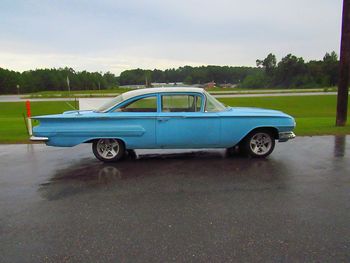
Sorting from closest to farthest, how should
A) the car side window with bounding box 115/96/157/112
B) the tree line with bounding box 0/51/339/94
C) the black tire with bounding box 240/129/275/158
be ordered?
the car side window with bounding box 115/96/157/112
the black tire with bounding box 240/129/275/158
the tree line with bounding box 0/51/339/94

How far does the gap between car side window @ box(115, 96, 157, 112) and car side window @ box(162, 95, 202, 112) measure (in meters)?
0.24

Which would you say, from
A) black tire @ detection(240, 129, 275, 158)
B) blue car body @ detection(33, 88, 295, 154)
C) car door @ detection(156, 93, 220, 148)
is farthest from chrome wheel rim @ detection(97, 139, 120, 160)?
black tire @ detection(240, 129, 275, 158)

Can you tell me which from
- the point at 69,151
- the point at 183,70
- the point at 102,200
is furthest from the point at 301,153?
the point at 183,70

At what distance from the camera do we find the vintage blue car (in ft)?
23.4

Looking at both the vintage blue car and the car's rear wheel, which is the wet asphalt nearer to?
the car's rear wheel

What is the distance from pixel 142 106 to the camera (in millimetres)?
A: 7305

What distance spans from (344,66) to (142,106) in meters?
8.14

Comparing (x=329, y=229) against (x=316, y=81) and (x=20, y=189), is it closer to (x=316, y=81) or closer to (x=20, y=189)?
(x=20, y=189)

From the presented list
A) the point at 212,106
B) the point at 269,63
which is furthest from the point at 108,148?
the point at 269,63

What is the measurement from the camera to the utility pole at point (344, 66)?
38.4ft

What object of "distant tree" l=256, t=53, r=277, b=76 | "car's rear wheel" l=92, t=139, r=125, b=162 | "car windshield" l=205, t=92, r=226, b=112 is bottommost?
"car's rear wheel" l=92, t=139, r=125, b=162

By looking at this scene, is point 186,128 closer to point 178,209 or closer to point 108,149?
point 108,149

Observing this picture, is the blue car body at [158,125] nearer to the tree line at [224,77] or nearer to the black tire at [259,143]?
the black tire at [259,143]

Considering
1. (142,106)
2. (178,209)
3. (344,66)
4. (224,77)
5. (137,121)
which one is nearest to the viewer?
(178,209)
